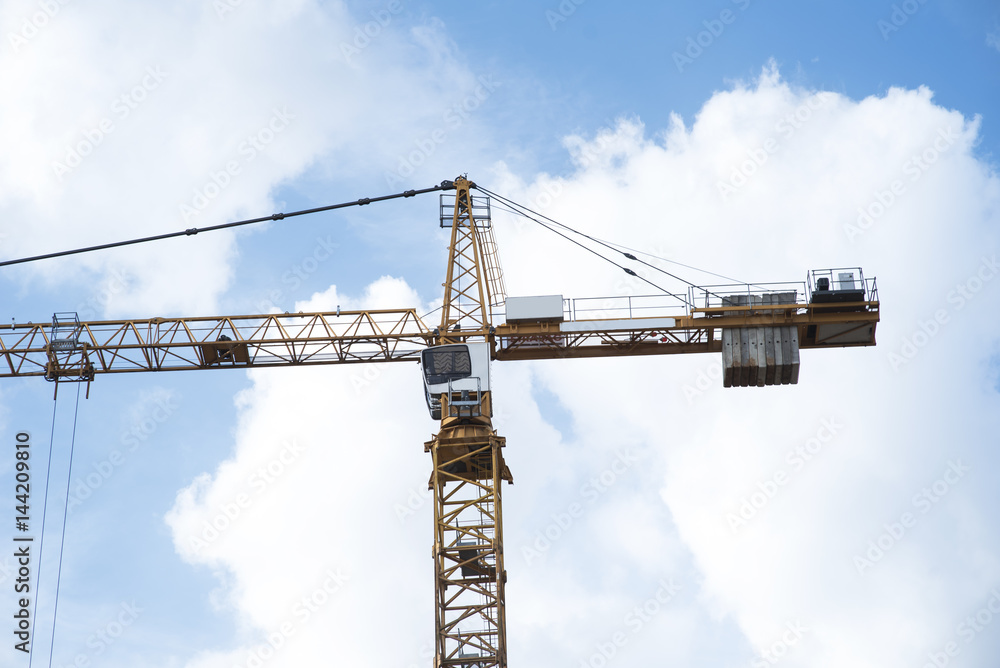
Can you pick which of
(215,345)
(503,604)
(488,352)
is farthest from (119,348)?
(503,604)

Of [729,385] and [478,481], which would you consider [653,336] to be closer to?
[729,385]

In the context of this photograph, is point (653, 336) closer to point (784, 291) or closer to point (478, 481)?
point (784, 291)

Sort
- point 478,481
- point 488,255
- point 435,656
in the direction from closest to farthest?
point 435,656
point 478,481
point 488,255

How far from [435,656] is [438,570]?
9.44 ft

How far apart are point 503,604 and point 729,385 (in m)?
11.2

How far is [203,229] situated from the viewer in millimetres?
56375

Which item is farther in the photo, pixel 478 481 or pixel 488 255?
pixel 488 255

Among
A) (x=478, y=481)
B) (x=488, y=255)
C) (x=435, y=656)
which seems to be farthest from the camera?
(x=488, y=255)

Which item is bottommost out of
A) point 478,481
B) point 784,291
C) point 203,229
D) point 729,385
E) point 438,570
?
point 438,570

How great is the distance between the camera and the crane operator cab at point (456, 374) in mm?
49562

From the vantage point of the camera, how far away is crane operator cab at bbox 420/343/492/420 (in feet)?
163

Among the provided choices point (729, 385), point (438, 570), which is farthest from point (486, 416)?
point (729, 385)

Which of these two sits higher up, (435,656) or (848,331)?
(848,331)

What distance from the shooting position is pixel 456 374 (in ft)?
164
